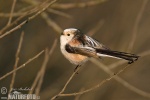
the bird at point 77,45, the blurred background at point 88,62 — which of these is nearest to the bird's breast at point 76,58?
the bird at point 77,45

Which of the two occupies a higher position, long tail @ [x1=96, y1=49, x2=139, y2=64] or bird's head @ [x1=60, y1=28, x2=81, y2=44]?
bird's head @ [x1=60, y1=28, x2=81, y2=44]

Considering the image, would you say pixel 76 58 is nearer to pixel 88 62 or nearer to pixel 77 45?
pixel 77 45

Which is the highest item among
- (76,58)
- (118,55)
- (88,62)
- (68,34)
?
(88,62)

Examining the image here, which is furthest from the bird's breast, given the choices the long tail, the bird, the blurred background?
the blurred background

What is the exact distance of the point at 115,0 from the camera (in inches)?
289

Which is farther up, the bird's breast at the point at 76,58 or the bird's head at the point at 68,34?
the bird's head at the point at 68,34

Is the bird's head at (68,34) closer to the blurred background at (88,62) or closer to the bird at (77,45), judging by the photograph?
the bird at (77,45)

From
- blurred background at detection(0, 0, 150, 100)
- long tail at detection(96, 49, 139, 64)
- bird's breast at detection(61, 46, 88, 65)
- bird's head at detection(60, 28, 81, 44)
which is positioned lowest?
long tail at detection(96, 49, 139, 64)

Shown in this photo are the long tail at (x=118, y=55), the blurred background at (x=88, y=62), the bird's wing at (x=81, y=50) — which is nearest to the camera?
the long tail at (x=118, y=55)

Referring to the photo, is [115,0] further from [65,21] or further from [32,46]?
[32,46]

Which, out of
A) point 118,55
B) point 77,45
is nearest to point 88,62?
point 77,45

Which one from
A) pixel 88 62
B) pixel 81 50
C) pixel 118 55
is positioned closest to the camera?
pixel 118 55

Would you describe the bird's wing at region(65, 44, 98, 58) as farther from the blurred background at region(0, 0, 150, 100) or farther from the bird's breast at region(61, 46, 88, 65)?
the blurred background at region(0, 0, 150, 100)

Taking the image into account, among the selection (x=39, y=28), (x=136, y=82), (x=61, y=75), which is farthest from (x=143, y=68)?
(x=39, y=28)
